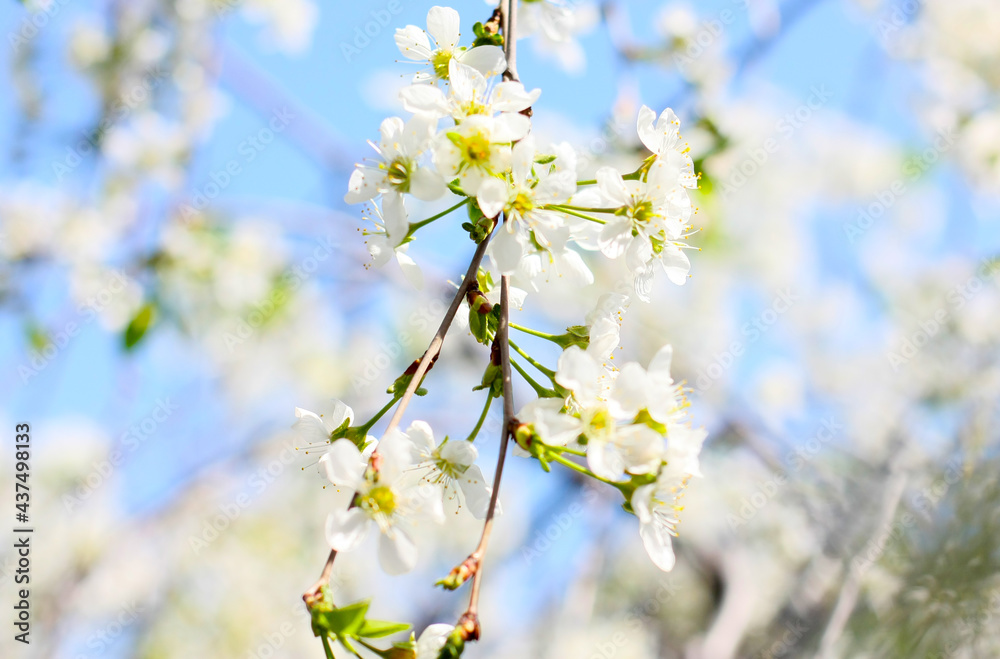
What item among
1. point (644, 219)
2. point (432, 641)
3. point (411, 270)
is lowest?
point (432, 641)

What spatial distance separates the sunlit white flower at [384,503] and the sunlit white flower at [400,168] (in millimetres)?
272

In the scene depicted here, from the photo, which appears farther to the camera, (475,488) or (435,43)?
(435,43)

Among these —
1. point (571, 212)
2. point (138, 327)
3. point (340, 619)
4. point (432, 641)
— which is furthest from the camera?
point (138, 327)

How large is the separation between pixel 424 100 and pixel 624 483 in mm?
469

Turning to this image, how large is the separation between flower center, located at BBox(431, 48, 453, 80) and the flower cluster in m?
0.06

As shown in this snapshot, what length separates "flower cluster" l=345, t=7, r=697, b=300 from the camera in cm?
76

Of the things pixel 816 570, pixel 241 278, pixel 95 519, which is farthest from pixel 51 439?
pixel 816 570

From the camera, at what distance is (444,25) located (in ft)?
3.24

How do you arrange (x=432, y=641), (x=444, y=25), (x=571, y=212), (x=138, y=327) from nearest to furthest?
(x=432, y=641) → (x=571, y=212) → (x=444, y=25) → (x=138, y=327)

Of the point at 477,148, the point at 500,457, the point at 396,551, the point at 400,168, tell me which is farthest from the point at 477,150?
the point at 396,551

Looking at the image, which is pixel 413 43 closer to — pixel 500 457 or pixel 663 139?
pixel 663 139

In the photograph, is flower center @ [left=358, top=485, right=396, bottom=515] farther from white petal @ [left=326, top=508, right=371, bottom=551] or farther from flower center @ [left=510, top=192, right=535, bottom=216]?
flower center @ [left=510, top=192, right=535, bottom=216]

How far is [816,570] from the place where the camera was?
9.49ft

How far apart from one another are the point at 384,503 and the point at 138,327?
5.88 ft
